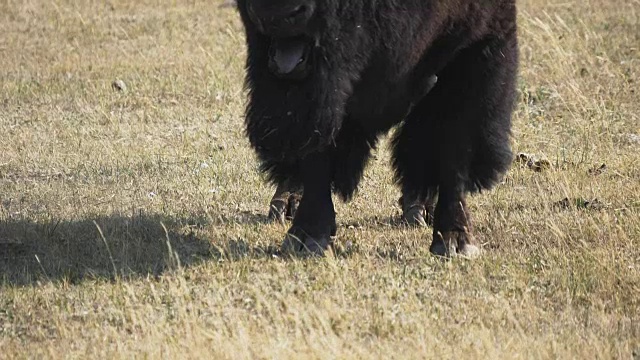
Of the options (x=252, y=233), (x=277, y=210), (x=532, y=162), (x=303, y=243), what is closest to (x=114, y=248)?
(x=252, y=233)

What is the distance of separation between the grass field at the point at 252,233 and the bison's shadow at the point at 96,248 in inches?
0.8

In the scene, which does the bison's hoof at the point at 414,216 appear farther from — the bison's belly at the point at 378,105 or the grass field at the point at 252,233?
the bison's belly at the point at 378,105

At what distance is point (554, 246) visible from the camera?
21.5 feet

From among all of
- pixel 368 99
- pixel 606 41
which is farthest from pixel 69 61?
pixel 368 99

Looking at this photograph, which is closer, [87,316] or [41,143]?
[87,316]

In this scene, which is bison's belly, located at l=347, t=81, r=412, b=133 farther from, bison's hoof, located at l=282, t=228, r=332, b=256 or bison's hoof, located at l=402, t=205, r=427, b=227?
bison's hoof, located at l=402, t=205, r=427, b=227

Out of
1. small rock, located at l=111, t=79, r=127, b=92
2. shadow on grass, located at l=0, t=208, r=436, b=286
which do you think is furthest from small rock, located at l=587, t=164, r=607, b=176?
small rock, located at l=111, t=79, r=127, b=92

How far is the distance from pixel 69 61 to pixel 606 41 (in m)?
5.62

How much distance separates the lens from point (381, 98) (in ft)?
20.2

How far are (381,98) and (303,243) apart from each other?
885 millimetres

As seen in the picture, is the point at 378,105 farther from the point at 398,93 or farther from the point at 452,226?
the point at 452,226

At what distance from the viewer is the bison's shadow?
20.0 ft

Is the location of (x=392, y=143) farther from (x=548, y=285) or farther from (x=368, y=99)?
(x=548, y=285)

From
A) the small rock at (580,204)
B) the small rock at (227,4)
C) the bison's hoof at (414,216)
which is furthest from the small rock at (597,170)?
the small rock at (227,4)
